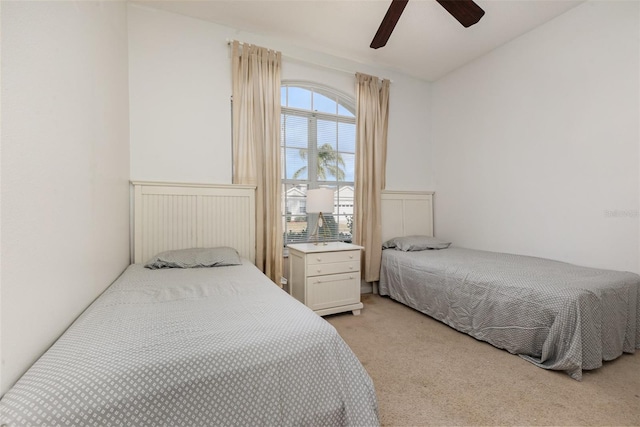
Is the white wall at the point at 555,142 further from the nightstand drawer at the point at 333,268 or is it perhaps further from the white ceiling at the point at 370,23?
the nightstand drawer at the point at 333,268

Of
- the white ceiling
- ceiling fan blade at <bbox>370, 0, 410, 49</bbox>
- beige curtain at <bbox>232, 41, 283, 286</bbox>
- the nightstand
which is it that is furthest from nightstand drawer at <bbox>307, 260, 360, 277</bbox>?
the white ceiling

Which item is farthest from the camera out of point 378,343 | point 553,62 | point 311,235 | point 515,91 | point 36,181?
point 311,235

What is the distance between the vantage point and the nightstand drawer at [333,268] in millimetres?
2473

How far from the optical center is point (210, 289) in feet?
4.78

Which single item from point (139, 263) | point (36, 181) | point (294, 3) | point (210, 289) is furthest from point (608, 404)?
point (294, 3)

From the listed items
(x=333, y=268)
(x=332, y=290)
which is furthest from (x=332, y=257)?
(x=332, y=290)

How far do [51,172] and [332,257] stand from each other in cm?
200

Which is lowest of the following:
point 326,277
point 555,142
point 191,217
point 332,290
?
point 332,290

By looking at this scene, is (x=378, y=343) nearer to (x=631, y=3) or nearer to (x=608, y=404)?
(x=608, y=404)

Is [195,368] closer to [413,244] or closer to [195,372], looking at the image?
[195,372]

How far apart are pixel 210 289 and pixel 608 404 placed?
2.14 meters

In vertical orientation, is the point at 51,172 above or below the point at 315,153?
below

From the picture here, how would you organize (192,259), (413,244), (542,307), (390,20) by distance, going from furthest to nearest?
(413,244)
(192,259)
(390,20)
(542,307)

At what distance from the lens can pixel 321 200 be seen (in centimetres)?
260
